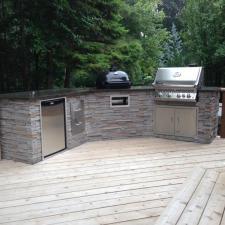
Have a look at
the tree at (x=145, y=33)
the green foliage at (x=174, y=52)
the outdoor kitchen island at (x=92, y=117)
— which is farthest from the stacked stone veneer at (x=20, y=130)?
the green foliage at (x=174, y=52)

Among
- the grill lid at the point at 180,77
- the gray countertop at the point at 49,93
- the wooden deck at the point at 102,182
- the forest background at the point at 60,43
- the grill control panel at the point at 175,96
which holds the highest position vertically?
the forest background at the point at 60,43

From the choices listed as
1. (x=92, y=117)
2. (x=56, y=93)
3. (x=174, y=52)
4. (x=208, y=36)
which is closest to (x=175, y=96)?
(x=92, y=117)

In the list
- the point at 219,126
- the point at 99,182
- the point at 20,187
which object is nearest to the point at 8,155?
the point at 20,187

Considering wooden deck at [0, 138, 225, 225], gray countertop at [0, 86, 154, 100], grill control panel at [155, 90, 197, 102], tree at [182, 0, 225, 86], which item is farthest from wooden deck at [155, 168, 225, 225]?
tree at [182, 0, 225, 86]

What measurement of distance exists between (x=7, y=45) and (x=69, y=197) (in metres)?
3.75

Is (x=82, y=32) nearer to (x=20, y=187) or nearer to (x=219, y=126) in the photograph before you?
(x=219, y=126)

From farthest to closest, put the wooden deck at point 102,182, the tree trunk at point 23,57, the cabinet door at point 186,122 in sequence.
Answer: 1. the tree trunk at point 23,57
2. the cabinet door at point 186,122
3. the wooden deck at point 102,182

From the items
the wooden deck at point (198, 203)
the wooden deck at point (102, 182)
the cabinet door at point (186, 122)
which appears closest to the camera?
the wooden deck at point (198, 203)

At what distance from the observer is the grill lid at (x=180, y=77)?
5035 millimetres

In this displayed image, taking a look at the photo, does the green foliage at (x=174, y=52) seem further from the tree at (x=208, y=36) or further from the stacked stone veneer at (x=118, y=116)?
the stacked stone veneer at (x=118, y=116)

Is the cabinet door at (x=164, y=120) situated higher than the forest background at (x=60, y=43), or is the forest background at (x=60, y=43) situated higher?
the forest background at (x=60, y=43)

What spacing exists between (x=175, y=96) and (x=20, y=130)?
2.54 meters

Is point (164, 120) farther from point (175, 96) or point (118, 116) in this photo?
point (118, 116)

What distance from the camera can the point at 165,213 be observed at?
270 centimetres
